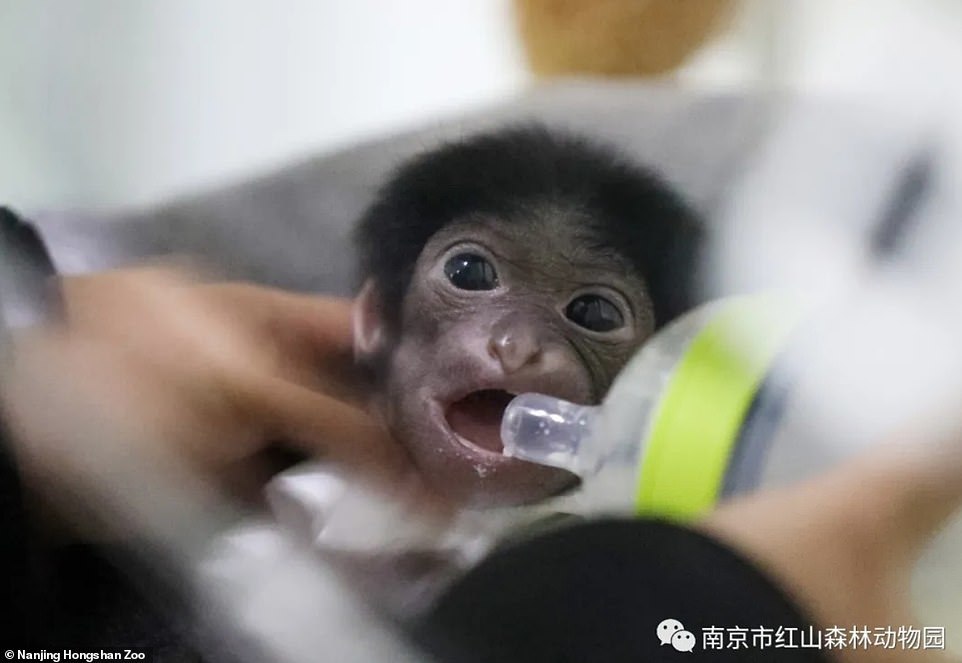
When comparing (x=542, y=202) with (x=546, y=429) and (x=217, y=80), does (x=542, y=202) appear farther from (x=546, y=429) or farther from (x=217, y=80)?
(x=217, y=80)

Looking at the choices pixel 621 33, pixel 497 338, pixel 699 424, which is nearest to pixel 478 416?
pixel 497 338

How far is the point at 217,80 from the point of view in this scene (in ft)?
2.32

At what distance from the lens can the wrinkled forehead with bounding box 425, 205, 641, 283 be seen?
508 millimetres

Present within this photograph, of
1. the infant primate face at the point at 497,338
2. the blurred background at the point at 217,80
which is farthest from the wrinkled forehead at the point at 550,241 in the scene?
the blurred background at the point at 217,80

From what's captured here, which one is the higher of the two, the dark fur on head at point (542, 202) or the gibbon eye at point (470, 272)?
the dark fur on head at point (542, 202)

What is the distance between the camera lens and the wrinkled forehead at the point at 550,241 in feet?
1.67

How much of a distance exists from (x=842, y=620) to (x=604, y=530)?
8 centimetres

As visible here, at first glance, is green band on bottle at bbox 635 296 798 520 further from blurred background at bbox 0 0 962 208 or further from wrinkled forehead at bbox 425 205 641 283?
blurred background at bbox 0 0 962 208

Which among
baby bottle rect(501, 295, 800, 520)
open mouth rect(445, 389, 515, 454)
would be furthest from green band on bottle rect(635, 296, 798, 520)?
open mouth rect(445, 389, 515, 454)

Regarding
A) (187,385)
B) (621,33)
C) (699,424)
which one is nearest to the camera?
(699,424)

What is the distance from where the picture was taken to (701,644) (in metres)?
0.35

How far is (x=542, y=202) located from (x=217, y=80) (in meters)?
0.31

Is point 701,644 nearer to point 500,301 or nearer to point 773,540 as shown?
point 773,540

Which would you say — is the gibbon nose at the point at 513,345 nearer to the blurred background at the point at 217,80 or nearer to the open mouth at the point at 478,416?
the open mouth at the point at 478,416
